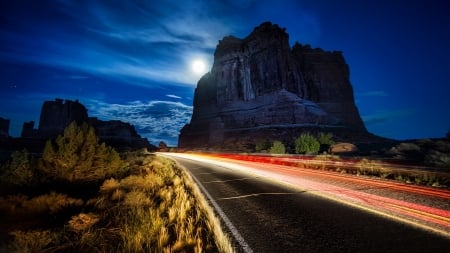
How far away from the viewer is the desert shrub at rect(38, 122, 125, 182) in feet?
43.1

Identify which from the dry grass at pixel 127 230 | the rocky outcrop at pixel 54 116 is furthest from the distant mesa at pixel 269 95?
the rocky outcrop at pixel 54 116

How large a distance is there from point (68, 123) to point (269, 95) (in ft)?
429

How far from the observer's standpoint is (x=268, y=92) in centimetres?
9200

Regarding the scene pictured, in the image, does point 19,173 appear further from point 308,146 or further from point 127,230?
point 308,146

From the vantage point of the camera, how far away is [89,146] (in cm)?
1430

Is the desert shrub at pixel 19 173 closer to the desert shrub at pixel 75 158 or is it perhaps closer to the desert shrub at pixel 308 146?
the desert shrub at pixel 75 158

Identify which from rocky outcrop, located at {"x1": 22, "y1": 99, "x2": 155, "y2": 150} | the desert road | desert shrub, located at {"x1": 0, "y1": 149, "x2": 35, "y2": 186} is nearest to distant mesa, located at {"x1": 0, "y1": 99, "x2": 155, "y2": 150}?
rocky outcrop, located at {"x1": 22, "y1": 99, "x2": 155, "y2": 150}

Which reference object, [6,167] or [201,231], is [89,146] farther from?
[201,231]

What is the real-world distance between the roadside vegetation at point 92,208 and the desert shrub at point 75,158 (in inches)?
1.8

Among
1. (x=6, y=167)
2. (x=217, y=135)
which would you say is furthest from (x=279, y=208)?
(x=217, y=135)

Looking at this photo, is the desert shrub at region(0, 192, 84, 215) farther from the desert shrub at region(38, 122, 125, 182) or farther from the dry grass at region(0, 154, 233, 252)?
the desert shrub at region(38, 122, 125, 182)

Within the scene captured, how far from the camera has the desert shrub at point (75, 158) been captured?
43.1ft

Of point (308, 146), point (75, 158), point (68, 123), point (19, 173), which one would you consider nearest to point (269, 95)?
point (308, 146)

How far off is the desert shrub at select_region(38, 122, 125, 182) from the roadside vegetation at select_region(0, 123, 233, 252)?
0.05 meters
